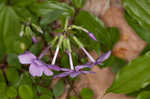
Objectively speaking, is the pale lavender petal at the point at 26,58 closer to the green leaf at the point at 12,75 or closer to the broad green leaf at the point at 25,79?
the broad green leaf at the point at 25,79

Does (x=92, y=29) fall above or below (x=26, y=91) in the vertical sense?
above

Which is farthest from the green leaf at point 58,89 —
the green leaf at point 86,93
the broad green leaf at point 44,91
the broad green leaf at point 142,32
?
the broad green leaf at point 142,32

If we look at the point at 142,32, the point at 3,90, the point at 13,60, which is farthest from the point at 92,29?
the point at 3,90

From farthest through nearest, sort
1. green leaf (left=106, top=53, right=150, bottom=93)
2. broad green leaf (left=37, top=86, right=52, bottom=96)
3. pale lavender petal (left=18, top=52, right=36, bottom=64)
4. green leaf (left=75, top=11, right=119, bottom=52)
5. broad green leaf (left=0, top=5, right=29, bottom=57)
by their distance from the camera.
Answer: broad green leaf (left=0, top=5, right=29, bottom=57)
broad green leaf (left=37, top=86, right=52, bottom=96)
green leaf (left=75, top=11, right=119, bottom=52)
green leaf (left=106, top=53, right=150, bottom=93)
pale lavender petal (left=18, top=52, right=36, bottom=64)

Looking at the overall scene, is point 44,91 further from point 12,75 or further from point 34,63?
point 34,63

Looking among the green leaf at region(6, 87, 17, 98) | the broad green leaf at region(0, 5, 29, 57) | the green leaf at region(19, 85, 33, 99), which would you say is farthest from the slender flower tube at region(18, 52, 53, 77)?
the broad green leaf at region(0, 5, 29, 57)

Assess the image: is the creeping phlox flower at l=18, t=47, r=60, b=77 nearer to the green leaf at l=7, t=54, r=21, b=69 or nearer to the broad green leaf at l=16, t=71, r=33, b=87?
the broad green leaf at l=16, t=71, r=33, b=87
